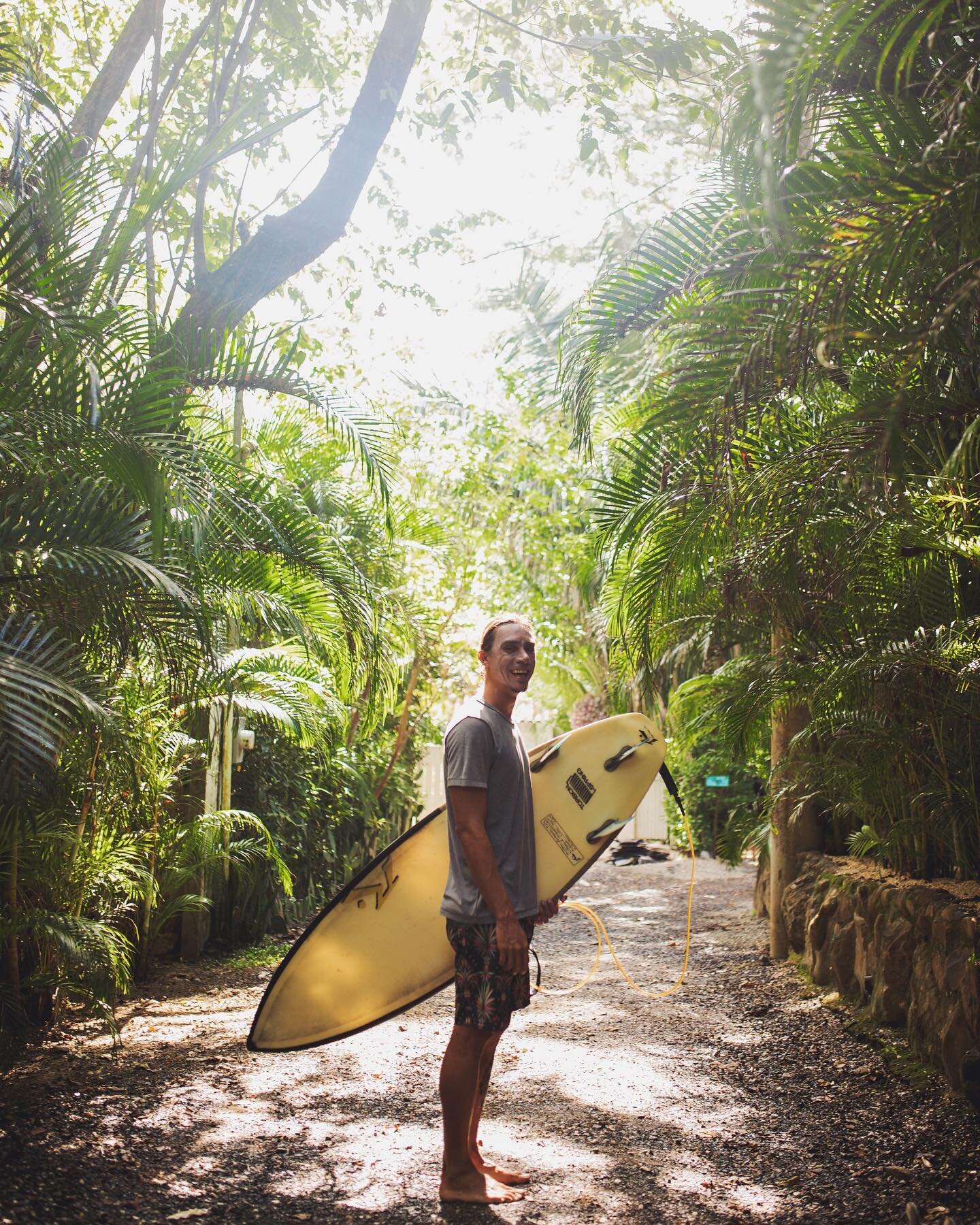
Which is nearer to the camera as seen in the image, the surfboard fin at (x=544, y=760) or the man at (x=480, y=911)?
the man at (x=480, y=911)

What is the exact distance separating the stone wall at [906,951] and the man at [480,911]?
1764 millimetres

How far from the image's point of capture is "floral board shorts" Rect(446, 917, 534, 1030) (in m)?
2.95

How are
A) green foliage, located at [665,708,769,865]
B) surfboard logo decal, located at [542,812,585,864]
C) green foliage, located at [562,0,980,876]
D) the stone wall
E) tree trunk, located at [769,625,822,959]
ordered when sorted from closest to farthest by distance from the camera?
green foliage, located at [562,0,980,876] → the stone wall → surfboard logo decal, located at [542,812,585,864] → tree trunk, located at [769,625,822,959] → green foliage, located at [665,708,769,865]

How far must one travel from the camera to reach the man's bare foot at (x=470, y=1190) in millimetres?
2988

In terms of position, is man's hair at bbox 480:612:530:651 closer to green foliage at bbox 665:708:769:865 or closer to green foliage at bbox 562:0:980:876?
green foliage at bbox 562:0:980:876

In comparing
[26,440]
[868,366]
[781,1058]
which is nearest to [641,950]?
[781,1058]

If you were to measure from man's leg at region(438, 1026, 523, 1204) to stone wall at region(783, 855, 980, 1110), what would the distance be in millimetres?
1765

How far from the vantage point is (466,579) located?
11.7 metres

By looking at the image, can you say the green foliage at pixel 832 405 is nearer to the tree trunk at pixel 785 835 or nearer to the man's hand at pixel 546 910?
the tree trunk at pixel 785 835

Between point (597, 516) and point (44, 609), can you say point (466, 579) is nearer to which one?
point (597, 516)

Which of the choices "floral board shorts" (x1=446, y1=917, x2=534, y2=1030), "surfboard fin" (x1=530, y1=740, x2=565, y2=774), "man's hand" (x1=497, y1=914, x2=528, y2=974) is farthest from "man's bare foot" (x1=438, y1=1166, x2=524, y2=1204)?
"surfboard fin" (x1=530, y1=740, x2=565, y2=774)

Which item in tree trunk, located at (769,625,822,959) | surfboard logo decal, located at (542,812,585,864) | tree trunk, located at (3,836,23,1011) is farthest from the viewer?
tree trunk, located at (769,625,822,959)

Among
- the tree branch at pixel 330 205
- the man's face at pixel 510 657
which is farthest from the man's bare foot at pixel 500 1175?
the tree branch at pixel 330 205

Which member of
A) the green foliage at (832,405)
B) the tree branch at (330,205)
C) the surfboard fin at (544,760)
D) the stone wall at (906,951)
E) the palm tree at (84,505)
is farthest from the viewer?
the tree branch at (330,205)
